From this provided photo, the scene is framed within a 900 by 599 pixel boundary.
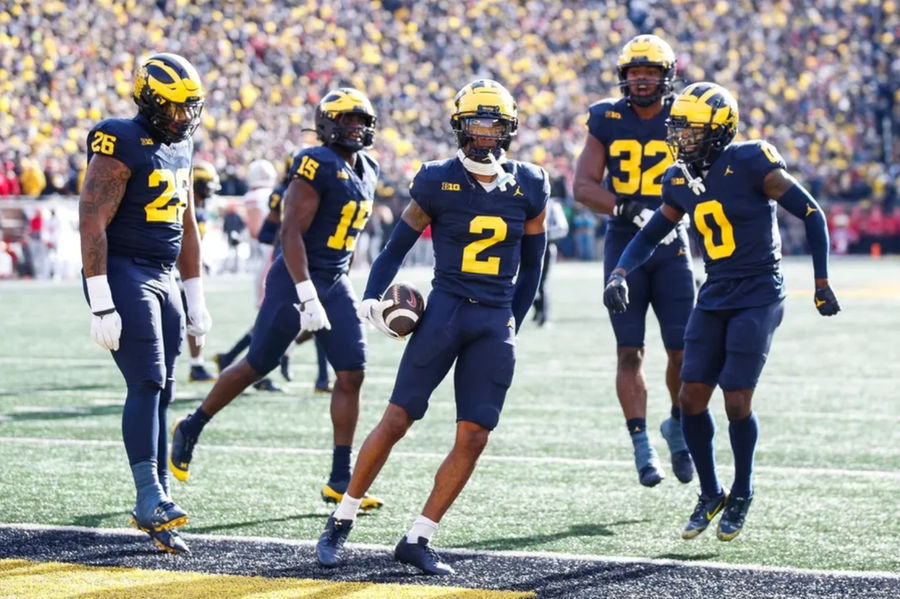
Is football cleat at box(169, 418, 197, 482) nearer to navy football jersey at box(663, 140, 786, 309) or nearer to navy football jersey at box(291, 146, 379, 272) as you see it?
navy football jersey at box(291, 146, 379, 272)

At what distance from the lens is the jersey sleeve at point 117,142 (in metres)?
5.40

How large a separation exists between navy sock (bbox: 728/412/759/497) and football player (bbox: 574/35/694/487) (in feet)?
3.15

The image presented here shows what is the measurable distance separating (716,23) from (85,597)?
34196 mm

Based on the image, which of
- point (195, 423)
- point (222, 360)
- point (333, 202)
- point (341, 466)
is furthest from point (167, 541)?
point (222, 360)

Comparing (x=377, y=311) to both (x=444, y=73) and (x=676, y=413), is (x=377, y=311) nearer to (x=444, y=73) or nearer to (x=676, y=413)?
(x=676, y=413)

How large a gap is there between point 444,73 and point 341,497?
91.1 feet

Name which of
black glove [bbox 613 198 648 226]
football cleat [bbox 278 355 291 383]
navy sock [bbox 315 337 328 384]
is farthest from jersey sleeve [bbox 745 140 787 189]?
football cleat [bbox 278 355 291 383]

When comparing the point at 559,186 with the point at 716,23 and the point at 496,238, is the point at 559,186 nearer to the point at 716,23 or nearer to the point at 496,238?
the point at 716,23

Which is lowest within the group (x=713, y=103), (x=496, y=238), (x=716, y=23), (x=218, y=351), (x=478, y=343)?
(x=218, y=351)

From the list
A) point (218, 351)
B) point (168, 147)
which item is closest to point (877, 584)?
point (168, 147)

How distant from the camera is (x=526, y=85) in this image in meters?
34.4

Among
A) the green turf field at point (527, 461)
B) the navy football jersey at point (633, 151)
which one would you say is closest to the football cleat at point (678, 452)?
the green turf field at point (527, 461)

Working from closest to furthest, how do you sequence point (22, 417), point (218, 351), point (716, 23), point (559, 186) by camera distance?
point (22, 417)
point (218, 351)
point (559, 186)
point (716, 23)

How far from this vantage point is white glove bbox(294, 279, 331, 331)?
631 centimetres
